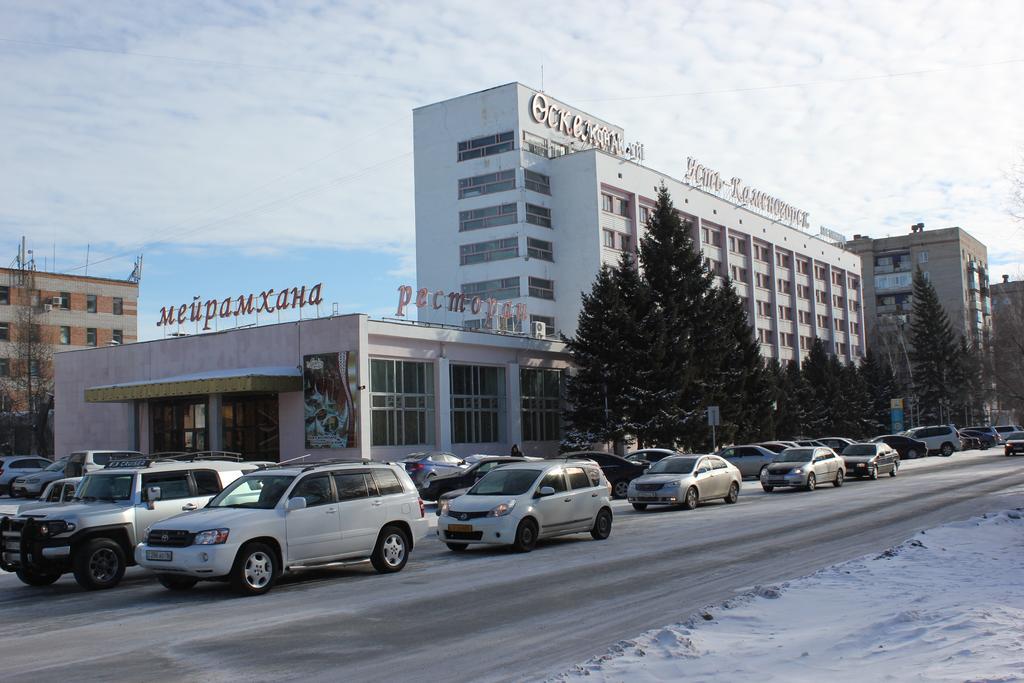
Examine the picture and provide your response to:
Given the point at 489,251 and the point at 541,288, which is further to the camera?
the point at 489,251

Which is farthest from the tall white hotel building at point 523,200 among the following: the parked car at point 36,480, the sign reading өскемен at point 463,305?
the parked car at point 36,480

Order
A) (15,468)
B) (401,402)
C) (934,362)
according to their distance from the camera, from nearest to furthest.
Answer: (15,468) < (401,402) < (934,362)

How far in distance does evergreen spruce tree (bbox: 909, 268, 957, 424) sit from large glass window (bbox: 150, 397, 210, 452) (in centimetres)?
Answer: 7626

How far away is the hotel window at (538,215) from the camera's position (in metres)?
63.0

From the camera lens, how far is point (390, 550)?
14820 millimetres

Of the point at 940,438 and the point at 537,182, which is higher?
the point at 537,182

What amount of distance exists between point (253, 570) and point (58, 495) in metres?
7.75

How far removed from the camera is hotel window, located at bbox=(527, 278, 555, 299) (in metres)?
62.8

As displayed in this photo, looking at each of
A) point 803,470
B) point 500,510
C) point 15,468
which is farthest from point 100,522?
point 15,468

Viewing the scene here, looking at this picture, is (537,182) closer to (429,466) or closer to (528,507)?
(429,466)

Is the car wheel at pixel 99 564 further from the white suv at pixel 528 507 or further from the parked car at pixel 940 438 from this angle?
the parked car at pixel 940 438

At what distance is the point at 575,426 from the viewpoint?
46.8m

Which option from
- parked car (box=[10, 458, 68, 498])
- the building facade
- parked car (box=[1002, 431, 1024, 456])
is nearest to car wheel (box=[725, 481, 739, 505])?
the building facade

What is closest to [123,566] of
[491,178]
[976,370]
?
[491,178]
